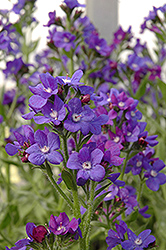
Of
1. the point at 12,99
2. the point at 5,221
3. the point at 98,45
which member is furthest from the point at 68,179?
the point at 12,99

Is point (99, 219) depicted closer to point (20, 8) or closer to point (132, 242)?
point (132, 242)

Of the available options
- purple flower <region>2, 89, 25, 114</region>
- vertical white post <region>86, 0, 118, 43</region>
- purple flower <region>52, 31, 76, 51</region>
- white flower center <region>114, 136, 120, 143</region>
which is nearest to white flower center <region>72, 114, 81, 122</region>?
white flower center <region>114, 136, 120, 143</region>

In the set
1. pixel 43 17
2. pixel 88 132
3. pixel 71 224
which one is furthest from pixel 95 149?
pixel 43 17

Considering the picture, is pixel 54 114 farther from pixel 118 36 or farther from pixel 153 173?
pixel 118 36

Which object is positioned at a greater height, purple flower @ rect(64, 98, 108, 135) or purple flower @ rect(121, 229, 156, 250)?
purple flower @ rect(64, 98, 108, 135)

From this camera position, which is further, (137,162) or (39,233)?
(137,162)

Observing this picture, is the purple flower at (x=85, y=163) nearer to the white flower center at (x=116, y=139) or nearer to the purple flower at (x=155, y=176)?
the white flower center at (x=116, y=139)

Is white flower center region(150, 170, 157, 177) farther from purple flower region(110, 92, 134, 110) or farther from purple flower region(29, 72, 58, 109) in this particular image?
purple flower region(29, 72, 58, 109)
